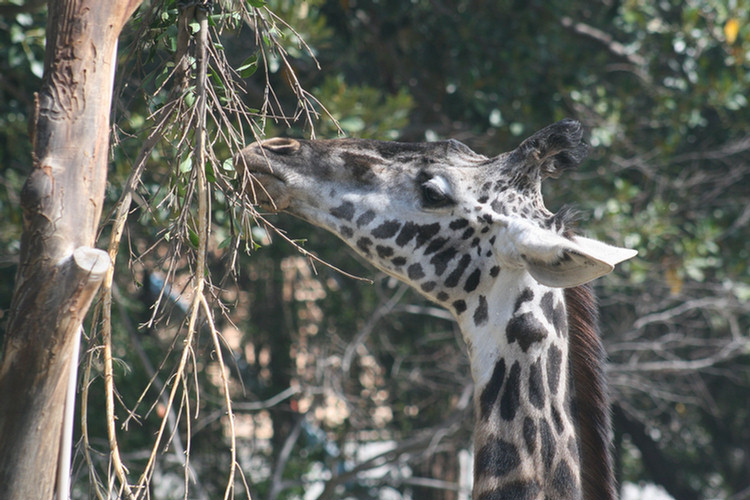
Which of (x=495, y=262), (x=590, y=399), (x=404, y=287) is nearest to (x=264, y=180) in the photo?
(x=495, y=262)

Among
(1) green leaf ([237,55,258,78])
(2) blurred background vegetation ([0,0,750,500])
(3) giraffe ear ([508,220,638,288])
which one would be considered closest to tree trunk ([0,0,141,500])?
(1) green leaf ([237,55,258,78])

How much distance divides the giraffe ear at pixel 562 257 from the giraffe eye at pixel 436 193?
1.13 feet

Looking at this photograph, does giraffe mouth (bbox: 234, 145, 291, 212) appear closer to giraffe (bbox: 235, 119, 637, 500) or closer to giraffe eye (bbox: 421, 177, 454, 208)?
giraffe (bbox: 235, 119, 637, 500)

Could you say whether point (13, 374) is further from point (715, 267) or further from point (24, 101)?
point (715, 267)

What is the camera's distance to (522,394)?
96.2 inches

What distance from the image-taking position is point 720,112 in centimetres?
665

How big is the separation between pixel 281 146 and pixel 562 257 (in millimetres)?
1032

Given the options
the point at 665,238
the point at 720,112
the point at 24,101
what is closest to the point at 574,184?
the point at 665,238

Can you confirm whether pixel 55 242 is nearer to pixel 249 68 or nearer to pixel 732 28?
pixel 249 68

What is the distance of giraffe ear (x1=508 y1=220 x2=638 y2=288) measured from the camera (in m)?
2.08

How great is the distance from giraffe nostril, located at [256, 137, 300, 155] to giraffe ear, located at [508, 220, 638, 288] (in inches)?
31.3

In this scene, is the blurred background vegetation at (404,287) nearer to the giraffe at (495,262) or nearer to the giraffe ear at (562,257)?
the giraffe at (495,262)

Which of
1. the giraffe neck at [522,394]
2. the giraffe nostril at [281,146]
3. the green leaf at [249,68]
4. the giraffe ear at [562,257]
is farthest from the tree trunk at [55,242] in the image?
the giraffe neck at [522,394]

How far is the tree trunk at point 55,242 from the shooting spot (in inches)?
65.9
